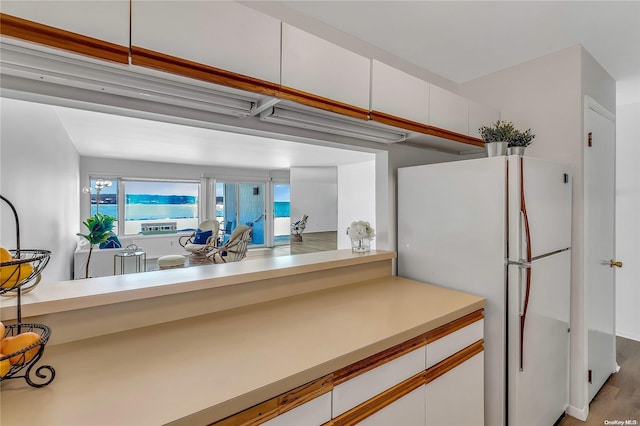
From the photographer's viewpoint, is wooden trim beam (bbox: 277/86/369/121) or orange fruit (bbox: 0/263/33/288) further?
wooden trim beam (bbox: 277/86/369/121)

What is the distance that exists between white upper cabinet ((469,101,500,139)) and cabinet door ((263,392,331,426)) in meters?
2.05

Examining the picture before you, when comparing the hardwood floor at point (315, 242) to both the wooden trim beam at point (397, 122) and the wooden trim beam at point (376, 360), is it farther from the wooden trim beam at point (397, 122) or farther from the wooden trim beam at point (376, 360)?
the wooden trim beam at point (376, 360)

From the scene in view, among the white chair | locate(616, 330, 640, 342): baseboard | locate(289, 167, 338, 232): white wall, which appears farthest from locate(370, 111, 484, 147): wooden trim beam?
locate(289, 167, 338, 232): white wall

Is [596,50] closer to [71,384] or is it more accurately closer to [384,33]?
[384,33]

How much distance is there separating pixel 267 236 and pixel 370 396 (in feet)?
26.0

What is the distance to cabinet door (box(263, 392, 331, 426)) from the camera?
0.88 metres

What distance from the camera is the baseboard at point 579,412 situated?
1.99 meters

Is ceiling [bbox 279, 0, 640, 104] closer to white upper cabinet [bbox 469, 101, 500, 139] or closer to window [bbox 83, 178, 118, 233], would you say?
white upper cabinet [bbox 469, 101, 500, 139]

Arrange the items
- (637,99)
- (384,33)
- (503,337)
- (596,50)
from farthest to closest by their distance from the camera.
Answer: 1. (637,99)
2. (596,50)
3. (384,33)
4. (503,337)

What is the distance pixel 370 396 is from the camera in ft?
3.60

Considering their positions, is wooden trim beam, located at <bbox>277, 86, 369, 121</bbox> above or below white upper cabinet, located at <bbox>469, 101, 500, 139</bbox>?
below

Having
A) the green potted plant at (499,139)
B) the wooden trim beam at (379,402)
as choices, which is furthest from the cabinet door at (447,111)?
the wooden trim beam at (379,402)

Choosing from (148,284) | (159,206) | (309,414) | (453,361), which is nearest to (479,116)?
(453,361)

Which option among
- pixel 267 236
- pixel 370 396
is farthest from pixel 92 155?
pixel 370 396
